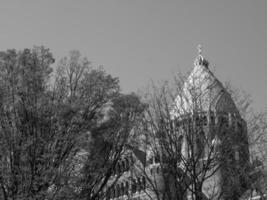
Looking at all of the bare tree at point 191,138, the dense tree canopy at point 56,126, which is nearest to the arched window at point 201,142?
the bare tree at point 191,138

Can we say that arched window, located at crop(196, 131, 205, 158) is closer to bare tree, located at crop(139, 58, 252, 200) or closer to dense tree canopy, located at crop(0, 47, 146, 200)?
bare tree, located at crop(139, 58, 252, 200)

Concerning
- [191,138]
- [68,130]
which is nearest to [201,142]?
[191,138]

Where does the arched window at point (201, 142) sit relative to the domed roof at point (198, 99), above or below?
below

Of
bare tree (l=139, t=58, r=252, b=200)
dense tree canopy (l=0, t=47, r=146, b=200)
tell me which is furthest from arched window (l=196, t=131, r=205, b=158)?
dense tree canopy (l=0, t=47, r=146, b=200)

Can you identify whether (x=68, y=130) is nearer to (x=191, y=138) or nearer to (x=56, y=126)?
(x=56, y=126)

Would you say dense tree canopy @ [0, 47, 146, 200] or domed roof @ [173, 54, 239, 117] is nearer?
dense tree canopy @ [0, 47, 146, 200]

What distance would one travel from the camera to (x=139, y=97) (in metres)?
21.7

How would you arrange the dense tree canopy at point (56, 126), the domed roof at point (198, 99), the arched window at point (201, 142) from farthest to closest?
the domed roof at point (198, 99)
the arched window at point (201, 142)
the dense tree canopy at point (56, 126)

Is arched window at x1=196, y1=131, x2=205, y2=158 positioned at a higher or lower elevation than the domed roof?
lower

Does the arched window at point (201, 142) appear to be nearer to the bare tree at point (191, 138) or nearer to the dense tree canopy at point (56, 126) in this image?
the bare tree at point (191, 138)

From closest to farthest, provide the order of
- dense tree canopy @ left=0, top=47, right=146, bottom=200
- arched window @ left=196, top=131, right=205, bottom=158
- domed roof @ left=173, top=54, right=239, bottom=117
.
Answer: dense tree canopy @ left=0, top=47, right=146, bottom=200
arched window @ left=196, top=131, right=205, bottom=158
domed roof @ left=173, top=54, right=239, bottom=117

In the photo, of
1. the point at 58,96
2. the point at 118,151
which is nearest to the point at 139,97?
the point at 118,151

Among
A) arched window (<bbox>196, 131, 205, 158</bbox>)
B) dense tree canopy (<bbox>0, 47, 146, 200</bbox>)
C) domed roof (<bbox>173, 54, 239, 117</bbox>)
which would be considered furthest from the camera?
domed roof (<bbox>173, 54, 239, 117</bbox>)

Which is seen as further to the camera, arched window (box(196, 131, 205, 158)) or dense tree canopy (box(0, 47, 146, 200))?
arched window (box(196, 131, 205, 158))
